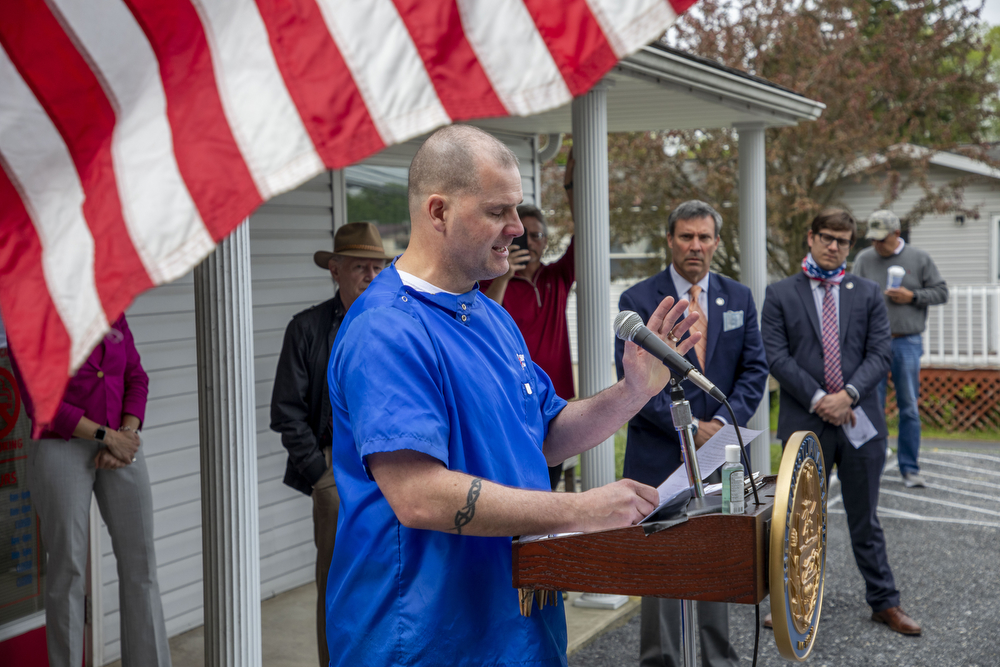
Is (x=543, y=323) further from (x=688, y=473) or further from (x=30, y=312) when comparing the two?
(x=30, y=312)

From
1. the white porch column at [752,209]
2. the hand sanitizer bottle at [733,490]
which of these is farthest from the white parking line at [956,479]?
the hand sanitizer bottle at [733,490]

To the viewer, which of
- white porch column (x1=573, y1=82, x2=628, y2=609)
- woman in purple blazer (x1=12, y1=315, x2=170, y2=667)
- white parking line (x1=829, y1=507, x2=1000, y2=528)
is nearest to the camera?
woman in purple blazer (x1=12, y1=315, x2=170, y2=667)

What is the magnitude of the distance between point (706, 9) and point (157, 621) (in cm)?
1487

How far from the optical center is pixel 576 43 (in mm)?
1388

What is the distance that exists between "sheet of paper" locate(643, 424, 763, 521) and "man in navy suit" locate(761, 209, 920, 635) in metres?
2.82

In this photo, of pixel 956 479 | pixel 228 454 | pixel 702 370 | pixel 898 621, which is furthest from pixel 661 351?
pixel 956 479

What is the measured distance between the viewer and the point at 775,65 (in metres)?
16.3

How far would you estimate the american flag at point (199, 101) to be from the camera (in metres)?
1.29

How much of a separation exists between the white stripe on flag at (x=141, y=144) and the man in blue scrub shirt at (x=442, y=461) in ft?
2.21

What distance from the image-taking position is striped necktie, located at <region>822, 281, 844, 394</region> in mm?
5059

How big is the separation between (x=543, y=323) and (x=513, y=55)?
13.5ft

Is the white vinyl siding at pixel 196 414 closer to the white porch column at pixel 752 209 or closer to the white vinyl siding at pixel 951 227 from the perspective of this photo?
the white porch column at pixel 752 209

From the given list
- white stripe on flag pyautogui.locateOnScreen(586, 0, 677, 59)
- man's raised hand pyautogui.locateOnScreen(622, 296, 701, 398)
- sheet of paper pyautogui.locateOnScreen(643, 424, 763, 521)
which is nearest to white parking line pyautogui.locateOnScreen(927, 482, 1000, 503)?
sheet of paper pyautogui.locateOnScreen(643, 424, 763, 521)

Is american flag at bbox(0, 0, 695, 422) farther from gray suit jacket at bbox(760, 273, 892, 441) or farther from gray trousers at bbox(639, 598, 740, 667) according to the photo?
gray suit jacket at bbox(760, 273, 892, 441)
